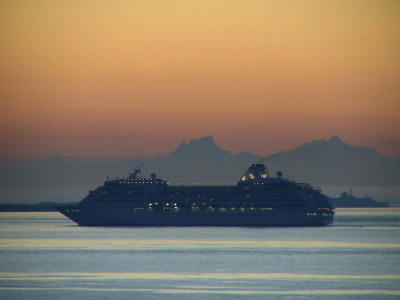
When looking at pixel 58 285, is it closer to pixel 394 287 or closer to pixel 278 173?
pixel 394 287

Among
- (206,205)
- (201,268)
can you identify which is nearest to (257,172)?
(206,205)

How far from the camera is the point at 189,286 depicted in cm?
6225

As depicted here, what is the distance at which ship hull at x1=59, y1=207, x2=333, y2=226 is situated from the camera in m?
142

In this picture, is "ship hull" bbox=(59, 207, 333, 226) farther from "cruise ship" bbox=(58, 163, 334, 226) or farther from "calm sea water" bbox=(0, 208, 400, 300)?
"calm sea water" bbox=(0, 208, 400, 300)

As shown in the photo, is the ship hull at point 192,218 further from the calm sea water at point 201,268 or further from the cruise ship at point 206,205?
the calm sea water at point 201,268

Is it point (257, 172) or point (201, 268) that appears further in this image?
point (257, 172)

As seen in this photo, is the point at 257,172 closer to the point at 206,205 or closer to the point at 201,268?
the point at 206,205

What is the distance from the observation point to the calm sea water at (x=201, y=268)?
5905 cm

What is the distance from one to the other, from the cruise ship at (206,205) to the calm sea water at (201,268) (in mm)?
25536

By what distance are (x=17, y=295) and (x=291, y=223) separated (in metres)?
87.4

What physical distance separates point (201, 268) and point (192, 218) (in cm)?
7158

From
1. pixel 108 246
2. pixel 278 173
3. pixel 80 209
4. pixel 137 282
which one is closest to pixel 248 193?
pixel 278 173

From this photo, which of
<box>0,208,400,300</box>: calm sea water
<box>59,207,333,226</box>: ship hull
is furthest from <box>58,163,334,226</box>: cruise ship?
<box>0,208,400,300</box>: calm sea water

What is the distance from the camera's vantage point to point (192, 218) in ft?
481
